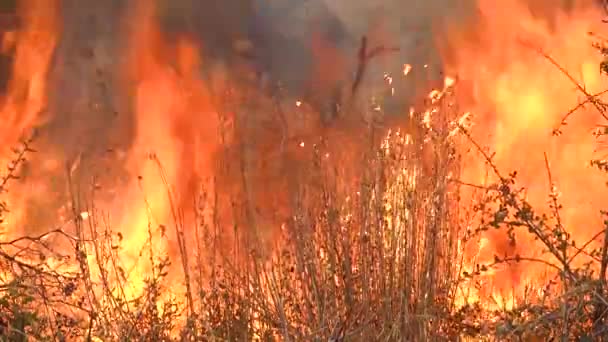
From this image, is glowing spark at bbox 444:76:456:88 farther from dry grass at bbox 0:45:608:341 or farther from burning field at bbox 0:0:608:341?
dry grass at bbox 0:45:608:341

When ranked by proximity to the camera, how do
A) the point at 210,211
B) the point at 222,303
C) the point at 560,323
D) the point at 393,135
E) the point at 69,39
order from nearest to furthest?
the point at 560,323 → the point at 222,303 → the point at 393,135 → the point at 210,211 → the point at 69,39

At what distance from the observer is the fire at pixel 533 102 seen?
5098mm

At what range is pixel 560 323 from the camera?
12.0ft

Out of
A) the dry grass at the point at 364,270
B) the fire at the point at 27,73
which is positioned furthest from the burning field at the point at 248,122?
the dry grass at the point at 364,270

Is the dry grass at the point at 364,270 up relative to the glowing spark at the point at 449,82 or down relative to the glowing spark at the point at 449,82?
down

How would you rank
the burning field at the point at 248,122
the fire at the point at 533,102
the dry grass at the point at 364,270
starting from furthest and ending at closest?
the fire at the point at 533,102 → the burning field at the point at 248,122 → the dry grass at the point at 364,270

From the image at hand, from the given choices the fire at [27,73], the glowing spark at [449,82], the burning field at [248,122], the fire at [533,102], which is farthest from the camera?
the fire at [533,102]

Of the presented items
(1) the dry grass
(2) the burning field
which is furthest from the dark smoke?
(1) the dry grass

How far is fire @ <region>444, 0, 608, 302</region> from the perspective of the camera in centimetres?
510

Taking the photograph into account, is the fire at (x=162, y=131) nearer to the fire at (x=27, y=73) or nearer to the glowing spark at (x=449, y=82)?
the fire at (x=27, y=73)

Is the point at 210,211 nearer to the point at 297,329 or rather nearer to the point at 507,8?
the point at 297,329

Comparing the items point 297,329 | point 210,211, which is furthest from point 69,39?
point 297,329

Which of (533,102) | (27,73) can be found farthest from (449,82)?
(27,73)

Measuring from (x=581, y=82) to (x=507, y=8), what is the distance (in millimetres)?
516
